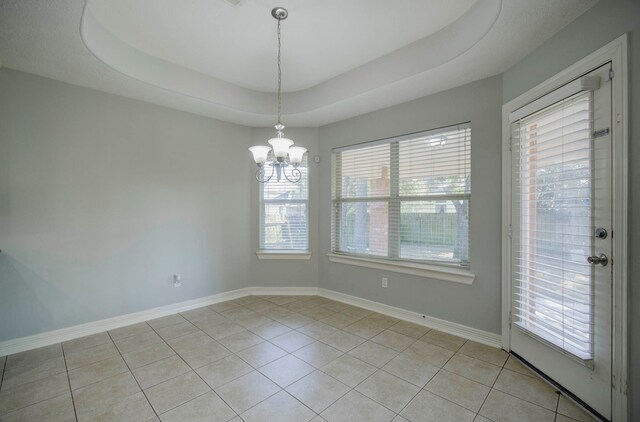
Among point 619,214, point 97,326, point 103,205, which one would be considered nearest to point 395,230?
point 619,214

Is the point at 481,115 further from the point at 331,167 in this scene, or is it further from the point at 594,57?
the point at 331,167

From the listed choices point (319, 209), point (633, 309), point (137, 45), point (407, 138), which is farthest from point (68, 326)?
point (633, 309)

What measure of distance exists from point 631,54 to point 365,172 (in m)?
2.51

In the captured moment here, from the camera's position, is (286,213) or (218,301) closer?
(218,301)

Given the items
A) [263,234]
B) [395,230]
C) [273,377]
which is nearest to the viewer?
[273,377]

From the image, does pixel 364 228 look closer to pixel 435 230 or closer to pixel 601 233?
pixel 435 230

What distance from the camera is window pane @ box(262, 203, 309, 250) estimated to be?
4.24 m

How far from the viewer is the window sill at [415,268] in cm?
284

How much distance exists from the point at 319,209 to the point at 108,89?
112 inches

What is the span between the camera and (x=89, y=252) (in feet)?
9.60

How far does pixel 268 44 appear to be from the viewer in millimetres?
2643

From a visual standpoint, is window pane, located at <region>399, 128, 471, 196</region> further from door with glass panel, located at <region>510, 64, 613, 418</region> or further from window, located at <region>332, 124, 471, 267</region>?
door with glass panel, located at <region>510, 64, 613, 418</region>

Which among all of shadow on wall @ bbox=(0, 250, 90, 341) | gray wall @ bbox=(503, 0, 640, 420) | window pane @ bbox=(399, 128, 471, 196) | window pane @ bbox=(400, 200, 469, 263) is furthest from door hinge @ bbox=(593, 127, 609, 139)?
shadow on wall @ bbox=(0, 250, 90, 341)

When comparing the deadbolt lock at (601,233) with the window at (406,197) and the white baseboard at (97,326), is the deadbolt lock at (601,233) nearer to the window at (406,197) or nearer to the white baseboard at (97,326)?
the window at (406,197)
